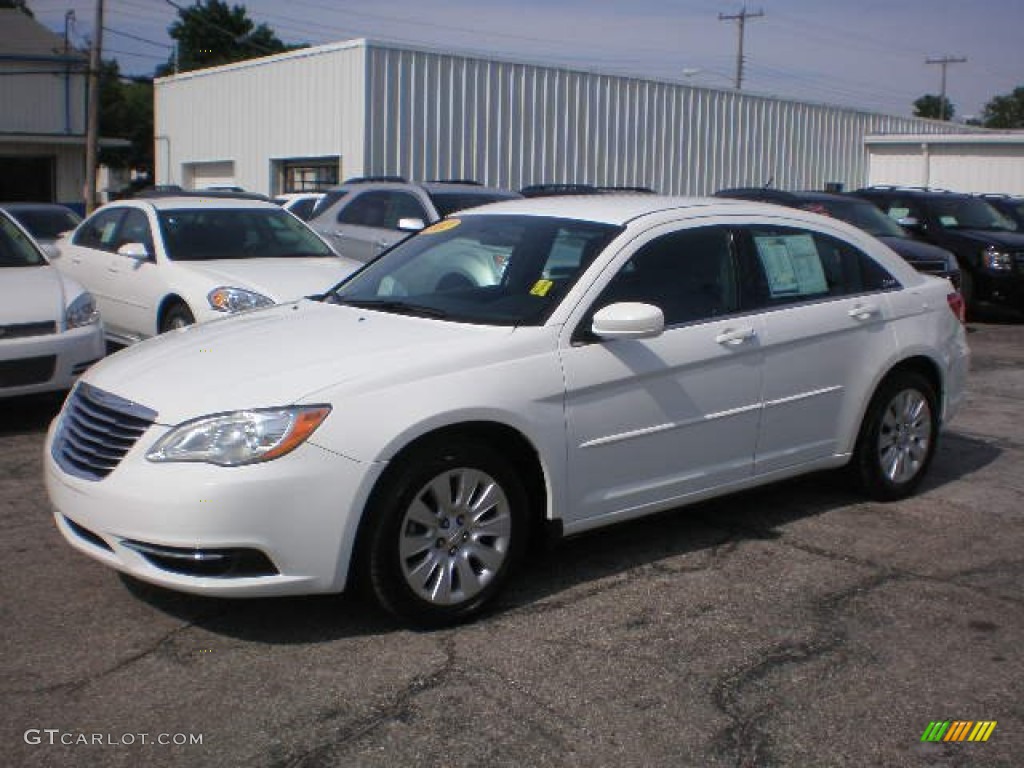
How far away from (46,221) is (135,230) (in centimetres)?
674

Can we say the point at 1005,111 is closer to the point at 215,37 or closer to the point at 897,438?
the point at 215,37

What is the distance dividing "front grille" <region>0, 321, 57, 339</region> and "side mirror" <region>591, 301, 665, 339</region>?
451 cm

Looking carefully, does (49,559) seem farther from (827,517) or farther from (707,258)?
(827,517)

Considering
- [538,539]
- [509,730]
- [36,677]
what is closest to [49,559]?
[36,677]

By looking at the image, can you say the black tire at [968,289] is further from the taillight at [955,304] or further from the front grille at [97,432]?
the front grille at [97,432]

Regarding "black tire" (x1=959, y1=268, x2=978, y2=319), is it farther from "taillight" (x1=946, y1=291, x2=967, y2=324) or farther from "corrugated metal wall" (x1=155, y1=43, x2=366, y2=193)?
"corrugated metal wall" (x1=155, y1=43, x2=366, y2=193)

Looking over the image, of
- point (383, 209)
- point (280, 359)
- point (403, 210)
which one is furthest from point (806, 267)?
point (383, 209)

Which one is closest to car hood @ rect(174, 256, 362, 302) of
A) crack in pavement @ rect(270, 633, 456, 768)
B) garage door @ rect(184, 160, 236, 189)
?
crack in pavement @ rect(270, 633, 456, 768)

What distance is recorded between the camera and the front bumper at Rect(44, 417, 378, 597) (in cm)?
401

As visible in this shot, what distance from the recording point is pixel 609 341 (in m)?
4.86

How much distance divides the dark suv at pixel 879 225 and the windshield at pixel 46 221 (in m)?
8.78

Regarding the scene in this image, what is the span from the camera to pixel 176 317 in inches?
367

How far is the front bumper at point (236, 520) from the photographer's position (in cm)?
401

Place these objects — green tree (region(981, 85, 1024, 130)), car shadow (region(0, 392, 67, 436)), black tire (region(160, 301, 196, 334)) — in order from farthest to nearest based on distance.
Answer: green tree (region(981, 85, 1024, 130)) < black tire (region(160, 301, 196, 334)) < car shadow (region(0, 392, 67, 436))
